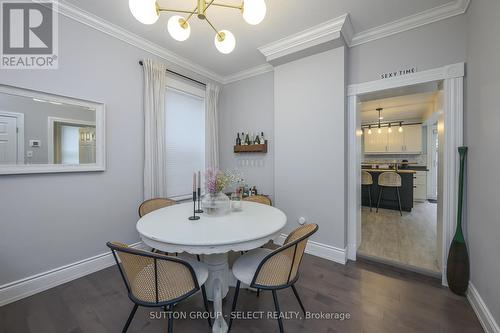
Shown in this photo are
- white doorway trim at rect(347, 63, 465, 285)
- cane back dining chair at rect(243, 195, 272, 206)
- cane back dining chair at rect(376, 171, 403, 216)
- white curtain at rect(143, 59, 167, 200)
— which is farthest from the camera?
cane back dining chair at rect(376, 171, 403, 216)

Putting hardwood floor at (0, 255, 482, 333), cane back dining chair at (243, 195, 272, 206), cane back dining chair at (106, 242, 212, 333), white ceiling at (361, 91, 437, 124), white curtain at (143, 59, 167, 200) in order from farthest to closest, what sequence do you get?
white ceiling at (361, 91, 437, 124) → white curtain at (143, 59, 167, 200) → cane back dining chair at (243, 195, 272, 206) → hardwood floor at (0, 255, 482, 333) → cane back dining chair at (106, 242, 212, 333)

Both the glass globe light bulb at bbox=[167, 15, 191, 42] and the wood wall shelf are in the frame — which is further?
the wood wall shelf

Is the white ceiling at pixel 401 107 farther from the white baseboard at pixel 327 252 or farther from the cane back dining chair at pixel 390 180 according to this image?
the white baseboard at pixel 327 252

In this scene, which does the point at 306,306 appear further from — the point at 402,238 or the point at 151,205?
the point at 402,238

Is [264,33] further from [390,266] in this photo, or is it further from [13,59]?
[390,266]

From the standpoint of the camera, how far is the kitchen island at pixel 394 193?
4.89 meters

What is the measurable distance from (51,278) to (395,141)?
847cm

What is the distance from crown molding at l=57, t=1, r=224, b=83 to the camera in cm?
206

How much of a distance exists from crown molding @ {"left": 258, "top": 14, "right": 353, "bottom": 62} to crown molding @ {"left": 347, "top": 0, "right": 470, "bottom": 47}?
0.17 m

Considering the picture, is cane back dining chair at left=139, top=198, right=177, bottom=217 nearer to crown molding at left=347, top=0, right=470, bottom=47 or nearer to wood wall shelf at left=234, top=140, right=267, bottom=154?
wood wall shelf at left=234, top=140, right=267, bottom=154

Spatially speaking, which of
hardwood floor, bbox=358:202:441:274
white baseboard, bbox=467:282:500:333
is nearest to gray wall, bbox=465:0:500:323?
white baseboard, bbox=467:282:500:333

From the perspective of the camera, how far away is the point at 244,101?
3.60 metres

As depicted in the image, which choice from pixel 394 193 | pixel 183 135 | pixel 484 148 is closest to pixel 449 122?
pixel 484 148

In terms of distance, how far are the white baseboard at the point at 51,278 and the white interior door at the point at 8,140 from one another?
3.50 feet
